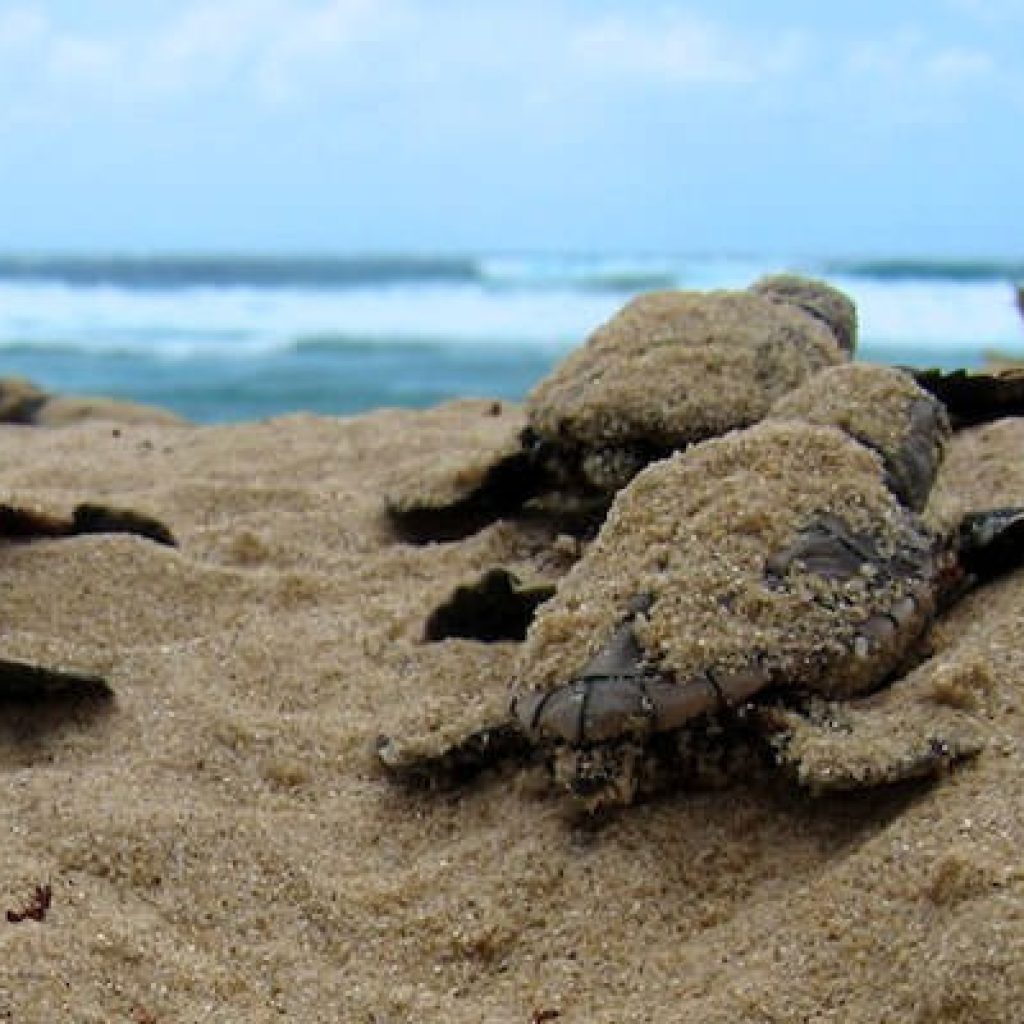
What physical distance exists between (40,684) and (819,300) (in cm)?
334

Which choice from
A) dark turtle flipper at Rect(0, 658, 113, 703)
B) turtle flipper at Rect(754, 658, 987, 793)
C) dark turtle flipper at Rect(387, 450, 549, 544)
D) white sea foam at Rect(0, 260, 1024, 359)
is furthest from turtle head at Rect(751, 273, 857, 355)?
white sea foam at Rect(0, 260, 1024, 359)

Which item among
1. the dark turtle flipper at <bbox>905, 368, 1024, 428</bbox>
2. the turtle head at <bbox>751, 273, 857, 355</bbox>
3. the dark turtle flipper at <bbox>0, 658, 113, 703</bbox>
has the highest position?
the turtle head at <bbox>751, 273, 857, 355</bbox>

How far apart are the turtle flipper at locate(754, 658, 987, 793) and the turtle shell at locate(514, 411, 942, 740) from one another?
3.1 inches

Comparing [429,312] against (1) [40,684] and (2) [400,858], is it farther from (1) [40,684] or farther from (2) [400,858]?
(2) [400,858]

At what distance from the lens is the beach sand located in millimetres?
2523

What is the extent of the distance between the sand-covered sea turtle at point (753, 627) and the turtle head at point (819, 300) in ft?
6.24

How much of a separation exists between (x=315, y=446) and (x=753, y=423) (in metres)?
2.22

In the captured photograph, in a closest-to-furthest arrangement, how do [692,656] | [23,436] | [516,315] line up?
[692,656] < [23,436] < [516,315]

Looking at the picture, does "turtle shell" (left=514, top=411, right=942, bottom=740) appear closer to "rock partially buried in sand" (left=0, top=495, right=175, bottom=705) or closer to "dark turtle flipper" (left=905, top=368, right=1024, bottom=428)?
"dark turtle flipper" (left=905, top=368, right=1024, bottom=428)

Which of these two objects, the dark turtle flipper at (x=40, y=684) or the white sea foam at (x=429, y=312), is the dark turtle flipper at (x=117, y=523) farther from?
the white sea foam at (x=429, y=312)

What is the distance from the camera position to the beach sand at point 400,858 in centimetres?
252

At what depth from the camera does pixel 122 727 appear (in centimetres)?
354

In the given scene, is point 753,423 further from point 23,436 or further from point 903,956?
point 23,436

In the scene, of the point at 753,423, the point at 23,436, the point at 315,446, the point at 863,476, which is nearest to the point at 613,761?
the point at 863,476
